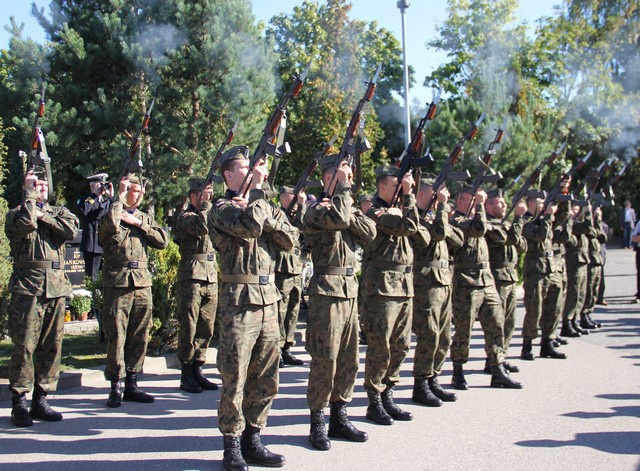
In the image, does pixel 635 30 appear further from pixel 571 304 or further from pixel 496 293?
pixel 496 293

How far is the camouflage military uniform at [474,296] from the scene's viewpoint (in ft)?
24.1

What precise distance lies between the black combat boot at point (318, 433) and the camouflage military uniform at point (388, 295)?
751mm

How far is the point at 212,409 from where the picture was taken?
6453 millimetres

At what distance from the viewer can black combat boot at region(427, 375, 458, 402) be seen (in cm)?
678

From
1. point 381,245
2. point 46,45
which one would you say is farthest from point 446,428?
point 46,45

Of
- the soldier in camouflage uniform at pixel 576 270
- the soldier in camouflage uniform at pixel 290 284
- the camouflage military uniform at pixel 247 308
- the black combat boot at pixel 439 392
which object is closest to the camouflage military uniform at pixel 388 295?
the black combat boot at pixel 439 392

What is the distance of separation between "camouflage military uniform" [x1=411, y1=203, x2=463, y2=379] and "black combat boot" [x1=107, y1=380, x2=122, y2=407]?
2.82 m

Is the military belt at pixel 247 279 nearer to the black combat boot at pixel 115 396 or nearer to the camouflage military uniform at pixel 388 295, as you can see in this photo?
the camouflage military uniform at pixel 388 295

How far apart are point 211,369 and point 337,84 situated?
15.8 m

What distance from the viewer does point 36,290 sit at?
597 centimetres

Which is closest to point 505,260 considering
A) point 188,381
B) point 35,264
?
point 188,381

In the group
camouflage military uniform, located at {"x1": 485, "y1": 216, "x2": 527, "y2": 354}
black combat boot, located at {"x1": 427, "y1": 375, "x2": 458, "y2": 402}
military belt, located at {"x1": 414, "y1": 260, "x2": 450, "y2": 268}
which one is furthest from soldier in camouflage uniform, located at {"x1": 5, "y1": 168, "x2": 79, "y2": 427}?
camouflage military uniform, located at {"x1": 485, "y1": 216, "x2": 527, "y2": 354}

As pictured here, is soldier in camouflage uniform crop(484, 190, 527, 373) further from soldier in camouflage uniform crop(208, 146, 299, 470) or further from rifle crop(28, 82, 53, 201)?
rifle crop(28, 82, 53, 201)

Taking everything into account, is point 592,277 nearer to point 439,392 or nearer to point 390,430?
point 439,392
